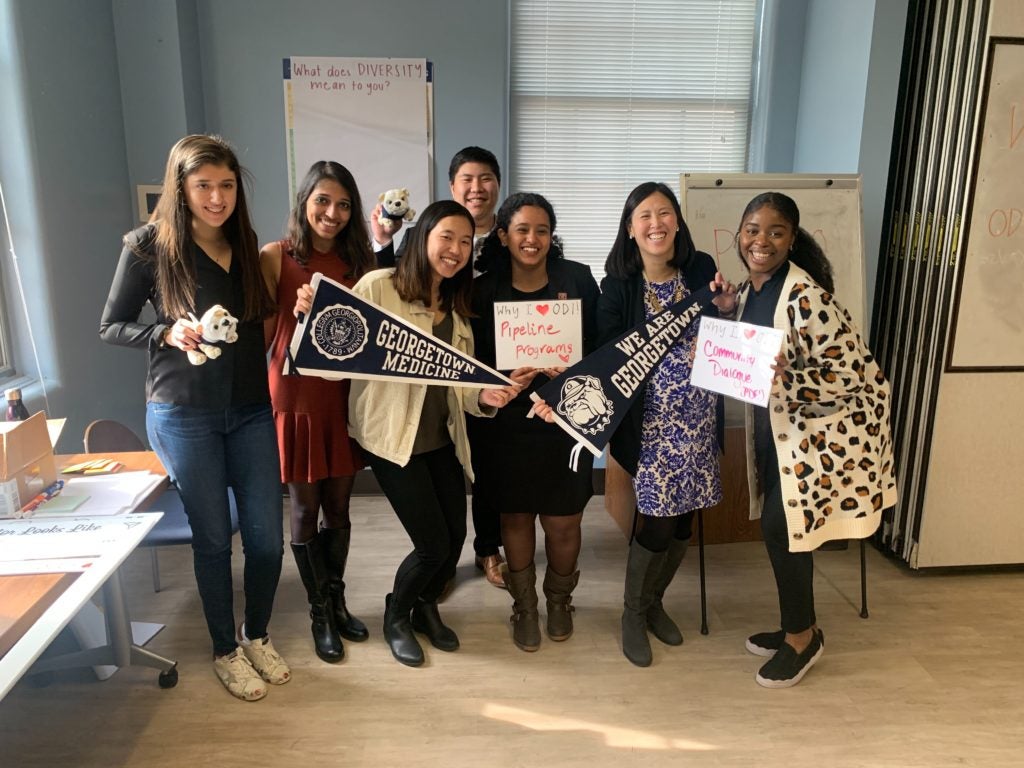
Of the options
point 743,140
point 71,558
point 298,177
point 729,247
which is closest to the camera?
point 71,558

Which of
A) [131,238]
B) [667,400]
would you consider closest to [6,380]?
[131,238]

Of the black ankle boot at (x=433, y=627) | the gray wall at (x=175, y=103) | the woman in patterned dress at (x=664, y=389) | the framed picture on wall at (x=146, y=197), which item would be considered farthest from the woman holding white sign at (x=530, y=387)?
the framed picture on wall at (x=146, y=197)

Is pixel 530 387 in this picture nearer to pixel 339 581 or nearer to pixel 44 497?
pixel 339 581

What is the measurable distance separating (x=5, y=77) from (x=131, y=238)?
4.36 feet

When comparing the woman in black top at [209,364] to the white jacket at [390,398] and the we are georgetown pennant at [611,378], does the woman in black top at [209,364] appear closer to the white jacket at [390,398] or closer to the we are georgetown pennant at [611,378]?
the white jacket at [390,398]

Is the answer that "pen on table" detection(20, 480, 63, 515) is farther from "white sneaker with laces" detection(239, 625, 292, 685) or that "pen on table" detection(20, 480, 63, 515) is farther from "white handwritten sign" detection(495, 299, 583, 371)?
"white handwritten sign" detection(495, 299, 583, 371)

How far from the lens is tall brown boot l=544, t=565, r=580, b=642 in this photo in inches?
93.4

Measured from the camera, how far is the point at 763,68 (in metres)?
3.54

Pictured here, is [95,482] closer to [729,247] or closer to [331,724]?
[331,724]

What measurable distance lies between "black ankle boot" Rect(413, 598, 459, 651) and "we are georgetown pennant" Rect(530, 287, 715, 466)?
33.3 inches

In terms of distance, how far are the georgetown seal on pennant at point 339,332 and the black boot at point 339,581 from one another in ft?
2.25

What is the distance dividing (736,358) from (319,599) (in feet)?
4.99

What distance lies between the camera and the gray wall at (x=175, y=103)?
2.65 meters

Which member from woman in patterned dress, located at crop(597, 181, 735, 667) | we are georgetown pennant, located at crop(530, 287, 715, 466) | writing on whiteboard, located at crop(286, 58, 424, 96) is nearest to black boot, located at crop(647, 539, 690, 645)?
woman in patterned dress, located at crop(597, 181, 735, 667)
